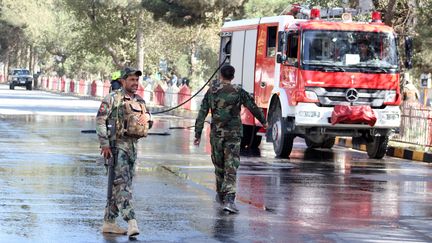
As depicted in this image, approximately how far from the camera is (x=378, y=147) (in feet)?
71.5

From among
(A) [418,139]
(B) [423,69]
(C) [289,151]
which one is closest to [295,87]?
(C) [289,151]

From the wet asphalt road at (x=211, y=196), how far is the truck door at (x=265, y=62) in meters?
1.28

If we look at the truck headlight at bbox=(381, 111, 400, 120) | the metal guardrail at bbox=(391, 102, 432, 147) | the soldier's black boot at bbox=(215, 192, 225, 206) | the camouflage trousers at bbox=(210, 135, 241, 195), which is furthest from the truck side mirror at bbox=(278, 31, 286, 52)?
the camouflage trousers at bbox=(210, 135, 241, 195)

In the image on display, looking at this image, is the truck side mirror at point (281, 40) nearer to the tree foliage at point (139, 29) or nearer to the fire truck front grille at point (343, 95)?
the fire truck front grille at point (343, 95)

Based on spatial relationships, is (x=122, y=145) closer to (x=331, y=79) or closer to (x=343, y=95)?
(x=331, y=79)

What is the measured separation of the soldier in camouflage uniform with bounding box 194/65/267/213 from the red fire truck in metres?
8.08

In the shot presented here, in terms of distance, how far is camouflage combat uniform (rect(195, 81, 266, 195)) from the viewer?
12227 millimetres

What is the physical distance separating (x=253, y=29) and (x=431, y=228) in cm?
1236

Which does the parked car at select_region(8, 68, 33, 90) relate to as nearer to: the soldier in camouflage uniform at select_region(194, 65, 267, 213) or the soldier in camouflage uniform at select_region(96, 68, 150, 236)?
the soldier in camouflage uniform at select_region(194, 65, 267, 213)

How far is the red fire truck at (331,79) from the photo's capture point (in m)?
20.4

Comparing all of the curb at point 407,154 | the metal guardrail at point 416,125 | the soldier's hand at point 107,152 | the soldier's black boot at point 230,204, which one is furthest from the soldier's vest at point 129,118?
the metal guardrail at point 416,125

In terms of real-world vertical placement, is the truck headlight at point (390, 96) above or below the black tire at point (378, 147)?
above

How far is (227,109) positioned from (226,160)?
1.96ft

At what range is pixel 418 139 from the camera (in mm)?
24125
